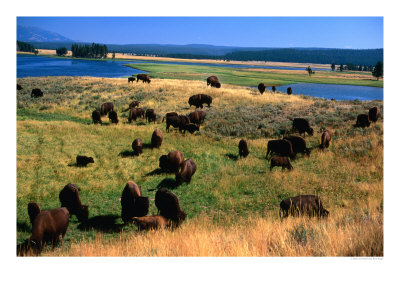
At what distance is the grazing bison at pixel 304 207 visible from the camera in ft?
23.0

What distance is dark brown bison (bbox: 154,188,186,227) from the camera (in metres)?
7.07

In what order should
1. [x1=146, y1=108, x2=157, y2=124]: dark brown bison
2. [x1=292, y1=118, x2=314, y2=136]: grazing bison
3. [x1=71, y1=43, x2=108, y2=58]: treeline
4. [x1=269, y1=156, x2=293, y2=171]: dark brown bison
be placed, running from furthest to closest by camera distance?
1. [x1=71, y1=43, x2=108, y2=58]: treeline
2. [x1=146, y1=108, x2=157, y2=124]: dark brown bison
3. [x1=292, y1=118, x2=314, y2=136]: grazing bison
4. [x1=269, y1=156, x2=293, y2=171]: dark brown bison

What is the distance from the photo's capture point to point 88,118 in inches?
978

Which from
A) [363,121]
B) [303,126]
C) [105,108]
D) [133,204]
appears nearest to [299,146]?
[303,126]

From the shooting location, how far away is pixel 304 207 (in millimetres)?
7133

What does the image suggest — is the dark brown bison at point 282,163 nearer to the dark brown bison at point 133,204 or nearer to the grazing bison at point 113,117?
the dark brown bison at point 133,204

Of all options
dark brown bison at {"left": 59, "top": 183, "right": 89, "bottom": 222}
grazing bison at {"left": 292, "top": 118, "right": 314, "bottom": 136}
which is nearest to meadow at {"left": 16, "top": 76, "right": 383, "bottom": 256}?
dark brown bison at {"left": 59, "top": 183, "right": 89, "bottom": 222}

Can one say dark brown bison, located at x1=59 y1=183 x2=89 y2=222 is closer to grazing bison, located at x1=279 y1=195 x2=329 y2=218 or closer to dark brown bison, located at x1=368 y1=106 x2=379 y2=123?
grazing bison, located at x1=279 y1=195 x2=329 y2=218

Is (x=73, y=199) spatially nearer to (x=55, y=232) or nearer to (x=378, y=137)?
(x=55, y=232)

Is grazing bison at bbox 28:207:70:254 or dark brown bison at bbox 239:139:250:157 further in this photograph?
dark brown bison at bbox 239:139:250:157

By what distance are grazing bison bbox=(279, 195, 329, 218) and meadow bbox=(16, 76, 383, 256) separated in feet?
1.26

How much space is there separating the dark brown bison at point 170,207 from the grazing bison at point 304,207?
2.89 m

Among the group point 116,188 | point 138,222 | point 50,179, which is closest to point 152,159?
point 116,188
